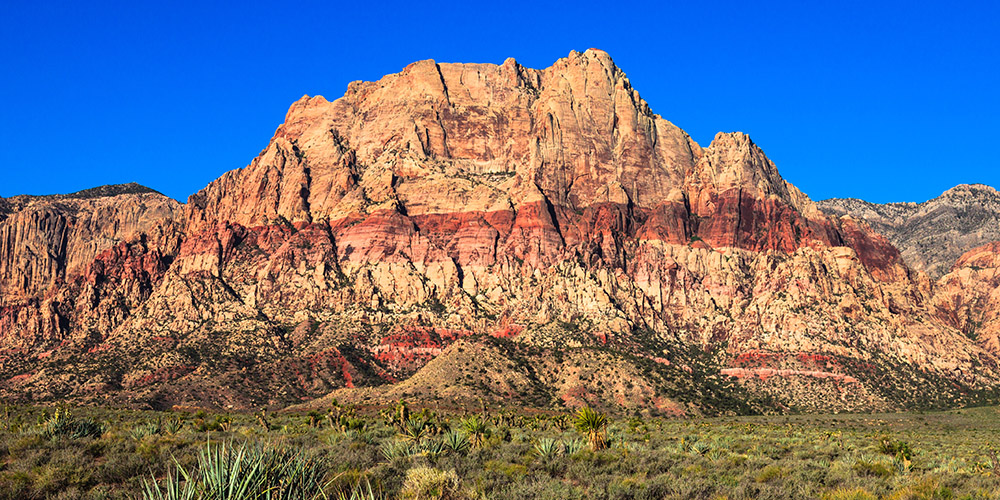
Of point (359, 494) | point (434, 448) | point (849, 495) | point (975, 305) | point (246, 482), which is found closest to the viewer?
point (246, 482)

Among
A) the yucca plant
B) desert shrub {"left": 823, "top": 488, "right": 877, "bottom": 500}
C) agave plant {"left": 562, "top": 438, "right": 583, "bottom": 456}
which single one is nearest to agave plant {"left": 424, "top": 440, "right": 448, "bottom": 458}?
agave plant {"left": 562, "top": 438, "right": 583, "bottom": 456}

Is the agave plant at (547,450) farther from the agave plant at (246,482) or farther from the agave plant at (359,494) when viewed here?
the agave plant at (246,482)

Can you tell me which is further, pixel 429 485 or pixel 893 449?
pixel 893 449

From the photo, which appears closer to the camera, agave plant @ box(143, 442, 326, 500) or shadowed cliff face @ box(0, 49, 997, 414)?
agave plant @ box(143, 442, 326, 500)

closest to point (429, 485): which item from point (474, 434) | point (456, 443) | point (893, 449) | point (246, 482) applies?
point (246, 482)

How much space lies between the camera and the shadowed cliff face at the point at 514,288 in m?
129

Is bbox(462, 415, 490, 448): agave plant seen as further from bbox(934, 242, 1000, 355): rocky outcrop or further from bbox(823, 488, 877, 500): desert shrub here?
bbox(934, 242, 1000, 355): rocky outcrop

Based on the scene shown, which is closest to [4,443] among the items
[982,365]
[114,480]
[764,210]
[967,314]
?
[114,480]

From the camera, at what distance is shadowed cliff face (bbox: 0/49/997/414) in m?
129

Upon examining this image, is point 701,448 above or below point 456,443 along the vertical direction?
below

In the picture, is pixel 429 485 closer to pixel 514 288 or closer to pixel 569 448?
pixel 569 448

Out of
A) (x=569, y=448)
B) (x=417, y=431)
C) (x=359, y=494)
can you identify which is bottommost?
(x=417, y=431)

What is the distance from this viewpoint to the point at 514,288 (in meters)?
163

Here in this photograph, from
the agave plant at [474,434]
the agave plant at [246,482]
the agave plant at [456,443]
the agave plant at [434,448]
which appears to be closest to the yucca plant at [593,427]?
the agave plant at [474,434]
